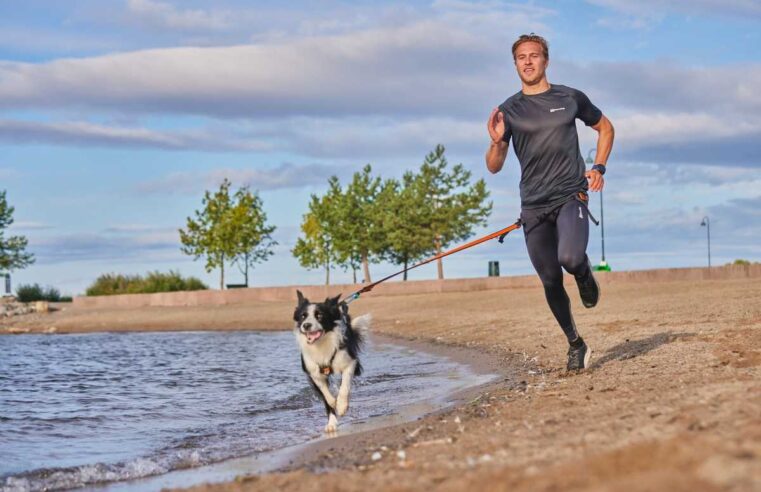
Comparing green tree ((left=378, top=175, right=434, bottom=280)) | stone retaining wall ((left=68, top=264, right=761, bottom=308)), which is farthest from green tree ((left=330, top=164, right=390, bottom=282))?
stone retaining wall ((left=68, top=264, right=761, bottom=308))

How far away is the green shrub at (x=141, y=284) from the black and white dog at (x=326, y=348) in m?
43.9

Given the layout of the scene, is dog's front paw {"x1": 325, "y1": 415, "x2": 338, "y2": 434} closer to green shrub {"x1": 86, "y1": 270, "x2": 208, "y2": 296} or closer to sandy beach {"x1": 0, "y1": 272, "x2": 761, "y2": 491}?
sandy beach {"x1": 0, "y1": 272, "x2": 761, "y2": 491}

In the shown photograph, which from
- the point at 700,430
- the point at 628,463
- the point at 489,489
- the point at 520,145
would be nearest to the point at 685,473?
the point at 628,463

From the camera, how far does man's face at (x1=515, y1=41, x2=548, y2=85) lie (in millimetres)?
7840

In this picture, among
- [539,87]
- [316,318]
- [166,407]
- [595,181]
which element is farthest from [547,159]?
[166,407]

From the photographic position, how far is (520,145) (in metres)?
7.95

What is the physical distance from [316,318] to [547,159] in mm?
2601

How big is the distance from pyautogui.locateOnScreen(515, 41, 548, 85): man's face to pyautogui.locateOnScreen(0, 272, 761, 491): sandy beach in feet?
8.74

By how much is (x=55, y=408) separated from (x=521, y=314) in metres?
10.9

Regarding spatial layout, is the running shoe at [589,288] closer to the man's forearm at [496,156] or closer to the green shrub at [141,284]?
the man's forearm at [496,156]

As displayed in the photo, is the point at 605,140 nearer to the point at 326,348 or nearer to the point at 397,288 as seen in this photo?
the point at 326,348

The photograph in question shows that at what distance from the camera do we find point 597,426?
17.2 ft

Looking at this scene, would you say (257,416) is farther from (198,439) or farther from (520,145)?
(520,145)

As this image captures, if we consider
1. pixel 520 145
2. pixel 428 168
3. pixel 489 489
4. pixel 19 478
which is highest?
pixel 428 168
